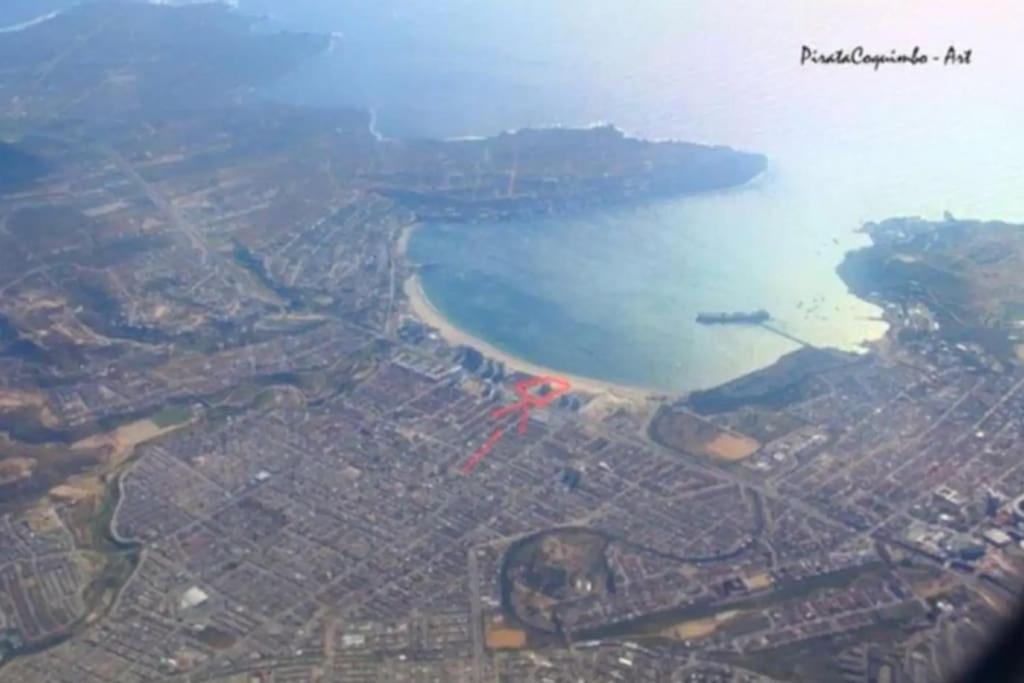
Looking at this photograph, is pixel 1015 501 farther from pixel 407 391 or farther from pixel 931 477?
pixel 407 391

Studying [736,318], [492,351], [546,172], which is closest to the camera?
[492,351]

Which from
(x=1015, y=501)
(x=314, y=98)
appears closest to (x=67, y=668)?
(x=1015, y=501)

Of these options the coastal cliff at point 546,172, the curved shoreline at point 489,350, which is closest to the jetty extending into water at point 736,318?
the curved shoreline at point 489,350

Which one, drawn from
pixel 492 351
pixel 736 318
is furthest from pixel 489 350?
pixel 736 318

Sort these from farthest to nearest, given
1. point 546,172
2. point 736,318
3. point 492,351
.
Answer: point 546,172 < point 736,318 < point 492,351

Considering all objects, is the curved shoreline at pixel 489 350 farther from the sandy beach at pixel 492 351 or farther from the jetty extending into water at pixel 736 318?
the jetty extending into water at pixel 736 318

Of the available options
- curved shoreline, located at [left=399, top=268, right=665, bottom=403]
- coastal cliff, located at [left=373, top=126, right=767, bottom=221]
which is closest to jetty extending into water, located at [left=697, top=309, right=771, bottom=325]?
curved shoreline, located at [left=399, top=268, right=665, bottom=403]

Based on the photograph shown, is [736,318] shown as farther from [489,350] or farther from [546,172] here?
[546,172]

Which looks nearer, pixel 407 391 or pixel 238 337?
pixel 407 391
